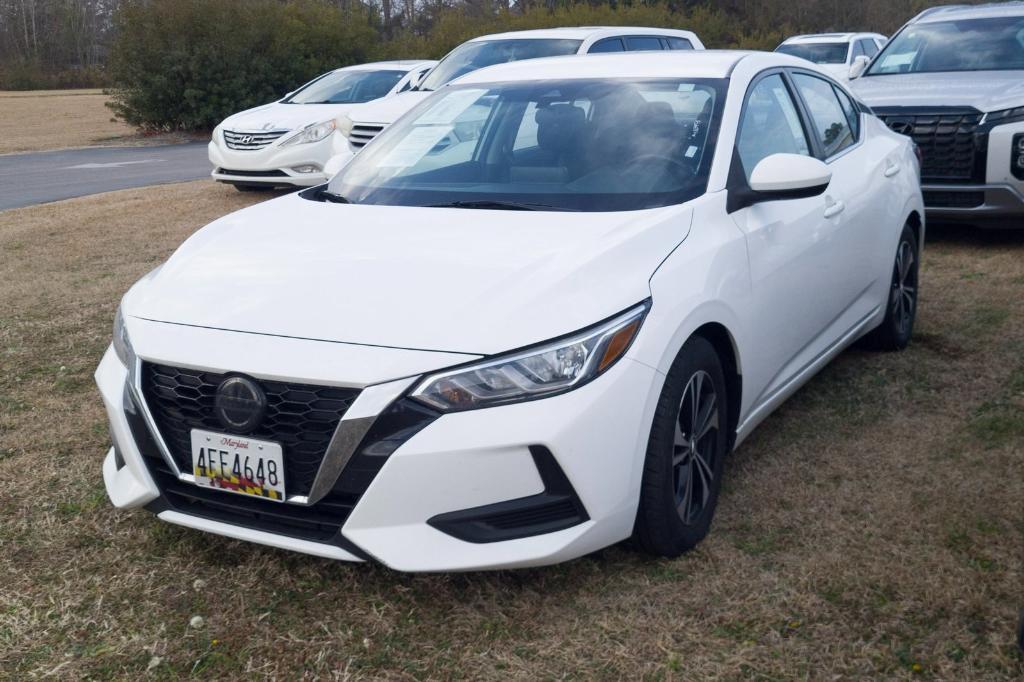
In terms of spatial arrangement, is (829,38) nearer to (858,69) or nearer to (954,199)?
(858,69)

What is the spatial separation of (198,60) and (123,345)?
22079 millimetres

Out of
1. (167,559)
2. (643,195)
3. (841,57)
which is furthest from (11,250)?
(841,57)

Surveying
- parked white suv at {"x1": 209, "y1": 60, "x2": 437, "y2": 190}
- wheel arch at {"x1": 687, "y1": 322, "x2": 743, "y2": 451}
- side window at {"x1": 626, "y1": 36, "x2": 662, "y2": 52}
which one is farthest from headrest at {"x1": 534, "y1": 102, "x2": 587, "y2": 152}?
parked white suv at {"x1": 209, "y1": 60, "x2": 437, "y2": 190}

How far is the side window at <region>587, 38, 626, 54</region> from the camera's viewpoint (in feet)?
34.9

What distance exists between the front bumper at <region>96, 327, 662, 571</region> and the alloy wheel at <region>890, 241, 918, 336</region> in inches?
111

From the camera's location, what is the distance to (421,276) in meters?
3.15

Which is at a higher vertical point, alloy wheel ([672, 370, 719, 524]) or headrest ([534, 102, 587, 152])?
headrest ([534, 102, 587, 152])

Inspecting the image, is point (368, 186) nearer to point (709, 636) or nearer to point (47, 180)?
point (709, 636)

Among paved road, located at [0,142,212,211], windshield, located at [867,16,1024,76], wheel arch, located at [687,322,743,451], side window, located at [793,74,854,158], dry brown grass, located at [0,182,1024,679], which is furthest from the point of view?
paved road, located at [0,142,212,211]

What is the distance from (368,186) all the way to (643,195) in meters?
1.15

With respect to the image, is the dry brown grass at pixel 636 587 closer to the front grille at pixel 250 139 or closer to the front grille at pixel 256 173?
the front grille at pixel 256 173

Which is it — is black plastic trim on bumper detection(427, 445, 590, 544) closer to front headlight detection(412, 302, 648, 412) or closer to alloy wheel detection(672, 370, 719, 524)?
front headlight detection(412, 302, 648, 412)

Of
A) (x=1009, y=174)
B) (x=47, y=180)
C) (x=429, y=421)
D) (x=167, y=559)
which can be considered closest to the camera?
(x=429, y=421)

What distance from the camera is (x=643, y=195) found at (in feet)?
12.0
